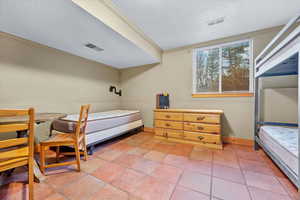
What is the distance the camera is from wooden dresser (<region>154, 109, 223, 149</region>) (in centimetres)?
229

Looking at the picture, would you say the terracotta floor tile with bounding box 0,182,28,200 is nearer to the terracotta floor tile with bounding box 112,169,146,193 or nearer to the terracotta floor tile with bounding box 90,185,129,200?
the terracotta floor tile with bounding box 90,185,129,200

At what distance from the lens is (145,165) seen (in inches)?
68.1

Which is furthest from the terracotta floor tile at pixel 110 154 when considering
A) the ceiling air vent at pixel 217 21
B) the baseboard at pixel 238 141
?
the ceiling air vent at pixel 217 21

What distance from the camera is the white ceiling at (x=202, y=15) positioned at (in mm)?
1679

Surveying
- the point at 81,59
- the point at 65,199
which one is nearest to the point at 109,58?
the point at 81,59

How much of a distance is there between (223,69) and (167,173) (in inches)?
99.2

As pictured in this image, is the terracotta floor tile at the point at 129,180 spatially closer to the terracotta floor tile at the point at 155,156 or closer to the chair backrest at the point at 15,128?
the terracotta floor tile at the point at 155,156

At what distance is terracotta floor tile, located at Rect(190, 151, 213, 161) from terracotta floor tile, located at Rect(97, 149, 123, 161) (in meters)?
1.29

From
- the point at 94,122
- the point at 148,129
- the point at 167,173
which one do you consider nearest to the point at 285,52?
the point at 167,173

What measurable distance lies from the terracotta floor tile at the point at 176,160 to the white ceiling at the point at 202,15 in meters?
2.34

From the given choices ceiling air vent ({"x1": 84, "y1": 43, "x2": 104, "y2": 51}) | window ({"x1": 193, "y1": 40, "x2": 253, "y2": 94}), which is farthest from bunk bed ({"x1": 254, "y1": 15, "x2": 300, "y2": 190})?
ceiling air vent ({"x1": 84, "y1": 43, "x2": 104, "y2": 51})

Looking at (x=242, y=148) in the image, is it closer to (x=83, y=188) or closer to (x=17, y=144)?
(x=83, y=188)

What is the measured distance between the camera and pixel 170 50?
321cm

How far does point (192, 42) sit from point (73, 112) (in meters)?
3.31
